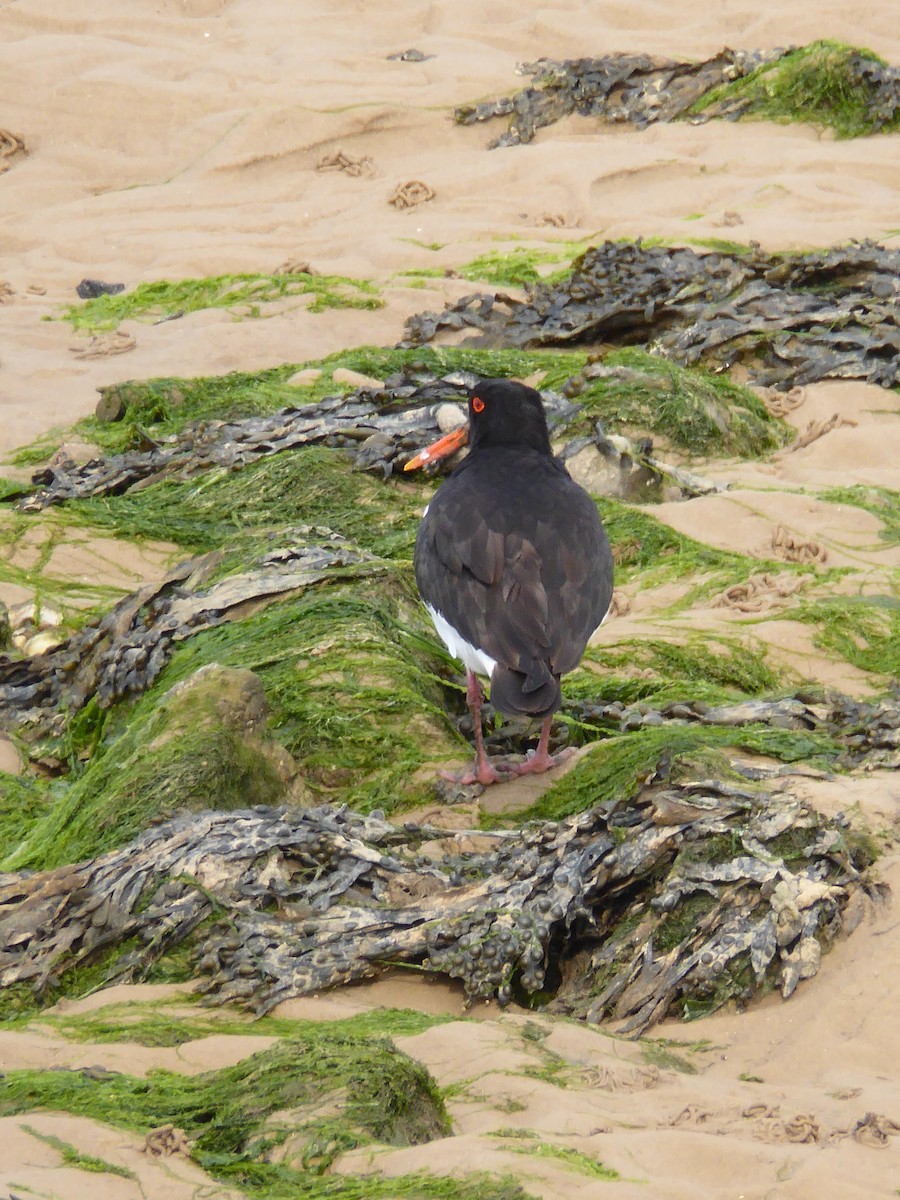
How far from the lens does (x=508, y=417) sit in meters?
6.50

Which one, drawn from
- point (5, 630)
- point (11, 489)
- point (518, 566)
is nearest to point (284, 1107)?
point (518, 566)

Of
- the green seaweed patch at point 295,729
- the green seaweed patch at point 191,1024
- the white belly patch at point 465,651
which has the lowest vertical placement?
the green seaweed patch at point 295,729

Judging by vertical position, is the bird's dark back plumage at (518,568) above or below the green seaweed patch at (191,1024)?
above

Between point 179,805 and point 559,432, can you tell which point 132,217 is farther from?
point 179,805

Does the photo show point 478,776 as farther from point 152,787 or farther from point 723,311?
point 723,311

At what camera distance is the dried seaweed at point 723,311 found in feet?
32.1

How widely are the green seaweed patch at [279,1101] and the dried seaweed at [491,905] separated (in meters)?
0.60

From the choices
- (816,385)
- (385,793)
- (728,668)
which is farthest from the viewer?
(816,385)

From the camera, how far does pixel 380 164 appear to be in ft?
45.4

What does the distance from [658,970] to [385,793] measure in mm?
1587

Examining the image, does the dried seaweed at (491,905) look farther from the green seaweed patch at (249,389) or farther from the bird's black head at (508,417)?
the green seaweed patch at (249,389)

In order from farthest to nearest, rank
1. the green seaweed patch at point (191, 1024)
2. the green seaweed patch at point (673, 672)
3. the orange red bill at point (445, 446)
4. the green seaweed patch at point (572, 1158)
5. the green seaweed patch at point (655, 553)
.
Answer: the green seaweed patch at point (655, 553) → the orange red bill at point (445, 446) → the green seaweed patch at point (673, 672) → the green seaweed patch at point (191, 1024) → the green seaweed patch at point (572, 1158)

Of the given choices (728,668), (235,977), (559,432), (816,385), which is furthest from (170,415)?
(235,977)

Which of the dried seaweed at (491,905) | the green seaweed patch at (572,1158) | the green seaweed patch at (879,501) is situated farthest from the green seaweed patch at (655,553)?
the green seaweed patch at (572,1158)
